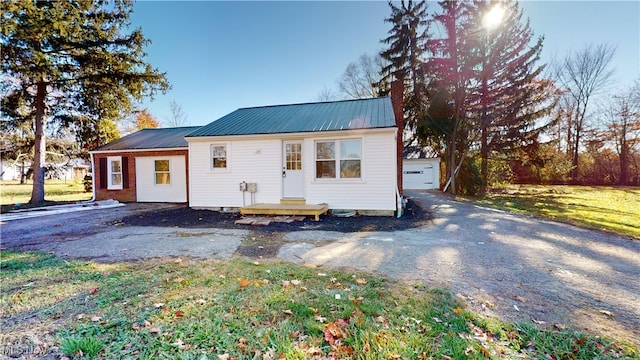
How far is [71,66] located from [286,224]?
1220 cm

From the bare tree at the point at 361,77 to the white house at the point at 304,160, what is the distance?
1558 cm

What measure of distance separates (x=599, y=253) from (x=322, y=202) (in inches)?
260

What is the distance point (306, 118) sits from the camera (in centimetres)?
1041

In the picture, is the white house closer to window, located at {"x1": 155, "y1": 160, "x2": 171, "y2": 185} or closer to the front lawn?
window, located at {"x1": 155, "y1": 160, "x2": 171, "y2": 185}

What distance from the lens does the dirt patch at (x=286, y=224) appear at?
7.18 m

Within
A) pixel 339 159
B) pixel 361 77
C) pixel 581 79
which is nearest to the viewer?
pixel 339 159

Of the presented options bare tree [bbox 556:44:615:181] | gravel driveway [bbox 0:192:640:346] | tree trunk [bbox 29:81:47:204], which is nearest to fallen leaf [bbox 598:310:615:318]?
gravel driveway [bbox 0:192:640:346]

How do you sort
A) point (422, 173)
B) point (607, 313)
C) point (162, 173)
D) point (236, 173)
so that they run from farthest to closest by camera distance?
point (422, 173) → point (162, 173) → point (236, 173) → point (607, 313)

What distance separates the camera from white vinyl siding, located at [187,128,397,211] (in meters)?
8.70

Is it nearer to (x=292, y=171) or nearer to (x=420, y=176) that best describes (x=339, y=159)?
(x=292, y=171)

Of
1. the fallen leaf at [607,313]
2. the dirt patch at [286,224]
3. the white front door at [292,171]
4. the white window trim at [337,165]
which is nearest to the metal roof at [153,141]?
the dirt patch at [286,224]

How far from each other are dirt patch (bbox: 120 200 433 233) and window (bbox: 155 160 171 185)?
3.55 metres

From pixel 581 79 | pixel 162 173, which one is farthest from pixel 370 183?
pixel 581 79

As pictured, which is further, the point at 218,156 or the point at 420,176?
the point at 420,176
